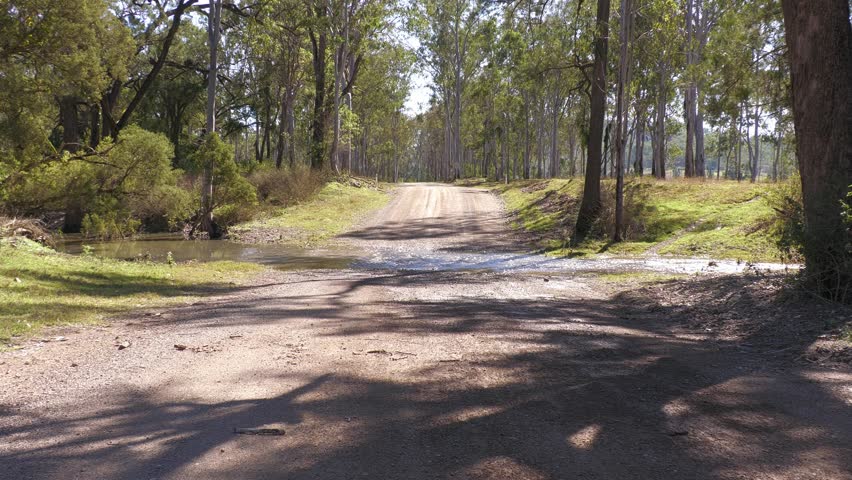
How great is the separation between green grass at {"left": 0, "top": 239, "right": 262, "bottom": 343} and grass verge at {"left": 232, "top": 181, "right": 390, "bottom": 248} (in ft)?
30.5

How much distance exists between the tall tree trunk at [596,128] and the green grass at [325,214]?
10.2 m

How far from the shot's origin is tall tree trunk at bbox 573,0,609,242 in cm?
2023

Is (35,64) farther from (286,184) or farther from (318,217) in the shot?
(286,184)

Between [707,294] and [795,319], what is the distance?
2.36m

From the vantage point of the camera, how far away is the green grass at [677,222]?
17875 millimetres

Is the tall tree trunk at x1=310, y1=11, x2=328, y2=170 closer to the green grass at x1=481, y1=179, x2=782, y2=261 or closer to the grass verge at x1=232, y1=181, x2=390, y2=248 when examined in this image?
the grass verge at x1=232, y1=181, x2=390, y2=248

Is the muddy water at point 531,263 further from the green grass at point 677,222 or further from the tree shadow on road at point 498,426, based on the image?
the tree shadow on road at point 498,426

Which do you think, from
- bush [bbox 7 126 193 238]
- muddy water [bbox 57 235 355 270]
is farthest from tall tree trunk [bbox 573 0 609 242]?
bush [bbox 7 126 193 238]

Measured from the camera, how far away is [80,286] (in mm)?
11148

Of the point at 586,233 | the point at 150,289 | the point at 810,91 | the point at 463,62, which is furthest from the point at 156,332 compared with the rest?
the point at 463,62

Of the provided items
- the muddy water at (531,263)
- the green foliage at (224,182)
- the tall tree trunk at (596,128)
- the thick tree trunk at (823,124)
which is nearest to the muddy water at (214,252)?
the muddy water at (531,263)

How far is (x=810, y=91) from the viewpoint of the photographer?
849cm

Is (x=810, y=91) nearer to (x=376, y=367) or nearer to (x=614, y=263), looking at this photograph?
(x=376, y=367)

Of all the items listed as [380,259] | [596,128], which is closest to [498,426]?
[380,259]
